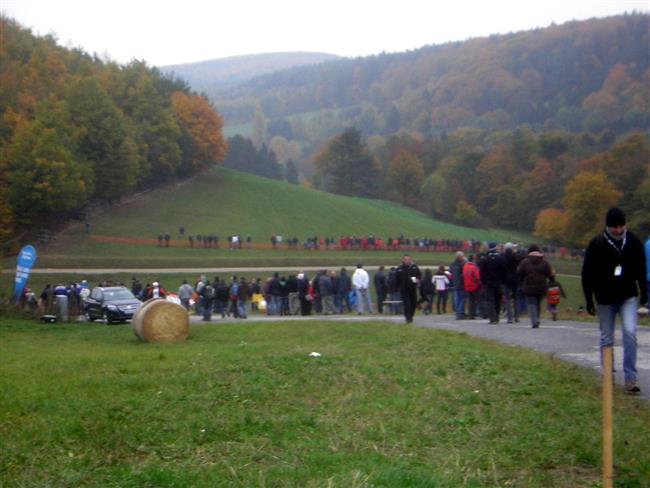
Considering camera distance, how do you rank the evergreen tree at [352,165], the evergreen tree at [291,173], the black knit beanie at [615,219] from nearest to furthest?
the black knit beanie at [615,219], the evergreen tree at [352,165], the evergreen tree at [291,173]

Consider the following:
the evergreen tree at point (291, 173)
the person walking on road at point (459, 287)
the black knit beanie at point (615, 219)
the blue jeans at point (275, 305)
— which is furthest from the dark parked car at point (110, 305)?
the evergreen tree at point (291, 173)

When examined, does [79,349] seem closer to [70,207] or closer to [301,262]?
[301,262]

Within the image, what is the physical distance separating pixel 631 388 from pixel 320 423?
3.93 m

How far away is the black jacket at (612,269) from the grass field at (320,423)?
3.92ft

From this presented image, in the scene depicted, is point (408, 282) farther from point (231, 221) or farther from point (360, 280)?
point (231, 221)

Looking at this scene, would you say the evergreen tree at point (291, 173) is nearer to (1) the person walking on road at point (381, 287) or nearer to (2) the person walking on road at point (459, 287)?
(1) the person walking on road at point (381, 287)

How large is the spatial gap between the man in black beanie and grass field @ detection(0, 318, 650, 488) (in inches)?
30.8

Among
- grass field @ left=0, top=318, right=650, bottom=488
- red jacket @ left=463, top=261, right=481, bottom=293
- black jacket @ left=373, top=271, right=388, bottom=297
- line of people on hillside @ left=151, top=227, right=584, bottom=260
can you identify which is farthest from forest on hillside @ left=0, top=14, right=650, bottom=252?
grass field @ left=0, top=318, right=650, bottom=488

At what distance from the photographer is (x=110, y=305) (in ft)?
109

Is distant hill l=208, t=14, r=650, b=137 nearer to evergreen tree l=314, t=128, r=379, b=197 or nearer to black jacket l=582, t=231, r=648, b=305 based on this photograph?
evergreen tree l=314, t=128, r=379, b=197

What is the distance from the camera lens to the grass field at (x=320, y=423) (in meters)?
6.98

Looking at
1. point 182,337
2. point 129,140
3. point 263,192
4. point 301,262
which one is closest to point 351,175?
point 263,192

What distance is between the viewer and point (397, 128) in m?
198

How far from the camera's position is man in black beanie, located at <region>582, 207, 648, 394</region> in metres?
9.94
